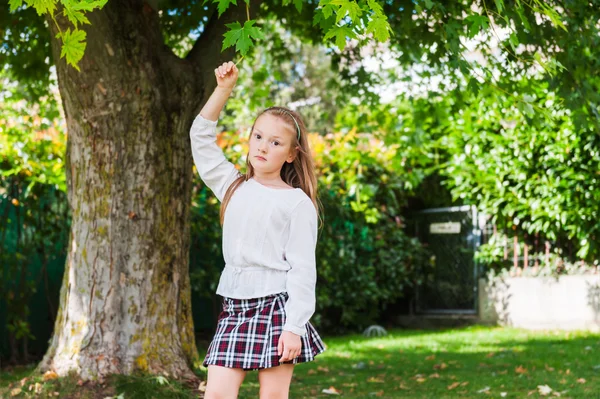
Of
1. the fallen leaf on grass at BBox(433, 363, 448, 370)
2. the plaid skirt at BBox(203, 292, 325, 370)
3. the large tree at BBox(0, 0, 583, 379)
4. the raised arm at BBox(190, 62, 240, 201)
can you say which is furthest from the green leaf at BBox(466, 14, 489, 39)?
the fallen leaf on grass at BBox(433, 363, 448, 370)

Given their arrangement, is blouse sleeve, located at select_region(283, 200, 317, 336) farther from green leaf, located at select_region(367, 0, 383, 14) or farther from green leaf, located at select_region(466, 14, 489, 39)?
green leaf, located at select_region(466, 14, 489, 39)

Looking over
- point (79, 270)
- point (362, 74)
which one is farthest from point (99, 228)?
point (362, 74)

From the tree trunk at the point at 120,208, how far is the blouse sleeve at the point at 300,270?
85.5 inches

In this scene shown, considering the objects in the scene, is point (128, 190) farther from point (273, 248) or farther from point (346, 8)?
point (346, 8)

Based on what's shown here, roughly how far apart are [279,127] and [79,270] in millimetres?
2309

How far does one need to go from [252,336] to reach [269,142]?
0.69m

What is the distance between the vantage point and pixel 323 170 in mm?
9555

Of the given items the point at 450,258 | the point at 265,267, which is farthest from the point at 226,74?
the point at 450,258

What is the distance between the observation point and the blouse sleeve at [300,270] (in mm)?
2646

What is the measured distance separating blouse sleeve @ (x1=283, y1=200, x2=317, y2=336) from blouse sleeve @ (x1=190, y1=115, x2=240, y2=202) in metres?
0.36

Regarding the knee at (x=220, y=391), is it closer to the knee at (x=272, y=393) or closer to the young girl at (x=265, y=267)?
the young girl at (x=265, y=267)

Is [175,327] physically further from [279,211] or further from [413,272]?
[413,272]

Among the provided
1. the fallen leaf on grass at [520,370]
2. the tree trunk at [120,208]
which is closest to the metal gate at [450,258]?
the fallen leaf on grass at [520,370]

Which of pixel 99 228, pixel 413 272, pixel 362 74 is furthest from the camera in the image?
pixel 413 272
